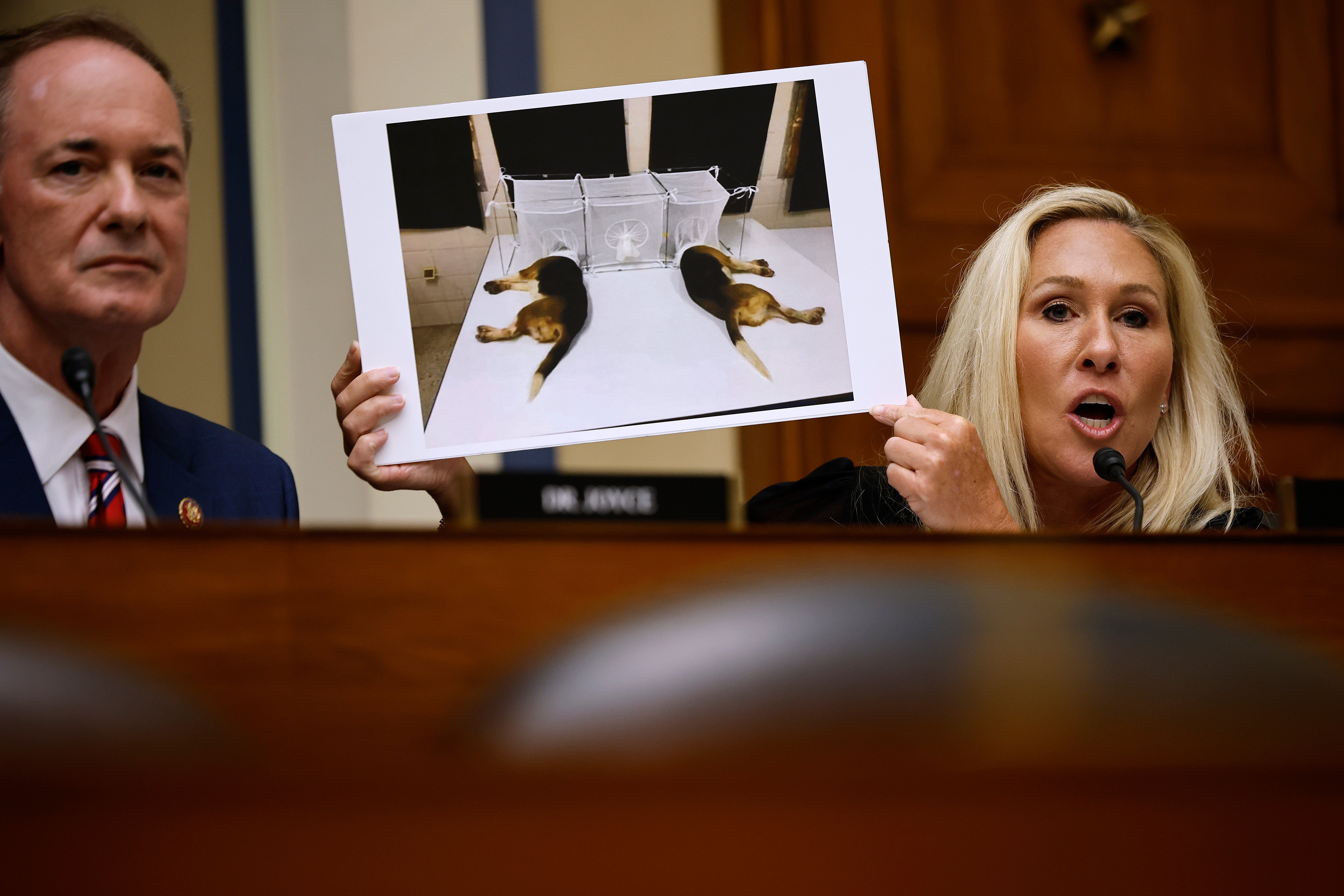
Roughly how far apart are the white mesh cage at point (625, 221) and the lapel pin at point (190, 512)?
49 centimetres

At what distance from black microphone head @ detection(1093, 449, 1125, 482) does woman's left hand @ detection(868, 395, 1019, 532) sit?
0.12m

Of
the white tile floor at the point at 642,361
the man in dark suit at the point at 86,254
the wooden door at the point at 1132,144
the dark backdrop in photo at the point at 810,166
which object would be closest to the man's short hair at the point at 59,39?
the man in dark suit at the point at 86,254

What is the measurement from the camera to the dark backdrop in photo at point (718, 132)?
1254 mm

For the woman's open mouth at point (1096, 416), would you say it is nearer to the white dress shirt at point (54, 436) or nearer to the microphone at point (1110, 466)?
the microphone at point (1110, 466)

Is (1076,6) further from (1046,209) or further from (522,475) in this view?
(522,475)

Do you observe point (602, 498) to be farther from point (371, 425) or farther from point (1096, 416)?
point (1096, 416)

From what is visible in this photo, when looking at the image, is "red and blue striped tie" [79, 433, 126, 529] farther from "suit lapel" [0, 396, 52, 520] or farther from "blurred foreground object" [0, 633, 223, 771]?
"blurred foreground object" [0, 633, 223, 771]

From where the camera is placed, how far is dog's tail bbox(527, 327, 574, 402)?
47.9 inches

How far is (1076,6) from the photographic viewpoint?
96.6 inches

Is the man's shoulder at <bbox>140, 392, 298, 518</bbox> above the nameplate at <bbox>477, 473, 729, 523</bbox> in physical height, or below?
above

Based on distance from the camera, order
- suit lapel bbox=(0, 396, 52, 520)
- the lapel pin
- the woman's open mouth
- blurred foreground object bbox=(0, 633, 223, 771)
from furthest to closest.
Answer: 1. the woman's open mouth
2. the lapel pin
3. suit lapel bbox=(0, 396, 52, 520)
4. blurred foreground object bbox=(0, 633, 223, 771)

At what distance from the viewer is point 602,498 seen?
746 millimetres

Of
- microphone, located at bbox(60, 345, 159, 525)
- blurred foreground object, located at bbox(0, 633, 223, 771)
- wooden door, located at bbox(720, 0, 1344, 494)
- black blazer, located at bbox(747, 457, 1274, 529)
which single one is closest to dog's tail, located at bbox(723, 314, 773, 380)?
black blazer, located at bbox(747, 457, 1274, 529)

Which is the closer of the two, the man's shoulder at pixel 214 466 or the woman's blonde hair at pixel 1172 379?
the man's shoulder at pixel 214 466
